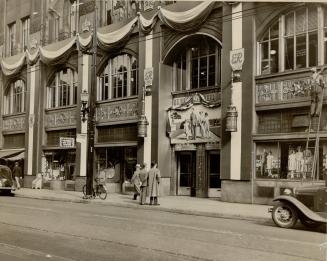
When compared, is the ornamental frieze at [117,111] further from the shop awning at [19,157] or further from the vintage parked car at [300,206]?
the vintage parked car at [300,206]

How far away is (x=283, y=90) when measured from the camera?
63.5 feet

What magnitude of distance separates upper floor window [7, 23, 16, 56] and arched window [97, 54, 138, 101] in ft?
35.4

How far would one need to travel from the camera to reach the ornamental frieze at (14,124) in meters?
34.3

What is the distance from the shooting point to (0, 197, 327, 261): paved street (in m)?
8.41

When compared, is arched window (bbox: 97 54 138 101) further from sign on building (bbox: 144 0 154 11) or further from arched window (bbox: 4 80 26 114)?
arched window (bbox: 4 80 26 114)

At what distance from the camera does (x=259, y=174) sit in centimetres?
1980

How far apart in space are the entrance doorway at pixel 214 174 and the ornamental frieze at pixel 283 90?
12.9ft

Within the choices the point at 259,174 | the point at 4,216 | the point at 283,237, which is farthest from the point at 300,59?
the point at 4,216

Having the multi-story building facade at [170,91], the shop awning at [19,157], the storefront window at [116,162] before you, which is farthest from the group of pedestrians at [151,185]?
the shop awning at [19,157]

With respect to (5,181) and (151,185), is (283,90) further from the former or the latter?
(5,181)

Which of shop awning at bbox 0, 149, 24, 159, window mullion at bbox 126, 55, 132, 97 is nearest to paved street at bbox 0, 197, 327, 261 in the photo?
window mullion at bbox 126, 55, 132, 97

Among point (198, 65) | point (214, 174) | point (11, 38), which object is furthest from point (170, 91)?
point (11, 38)

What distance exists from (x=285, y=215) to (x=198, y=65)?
488 inches

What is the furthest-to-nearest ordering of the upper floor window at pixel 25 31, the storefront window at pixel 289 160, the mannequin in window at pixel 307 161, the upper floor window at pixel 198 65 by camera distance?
1. the upper floor window at pixel 25 31
2. the upper floor window at pixel 198 65
3. the mannequin in window at pixel 307 161
4. the storefront window at pixel 289 160
